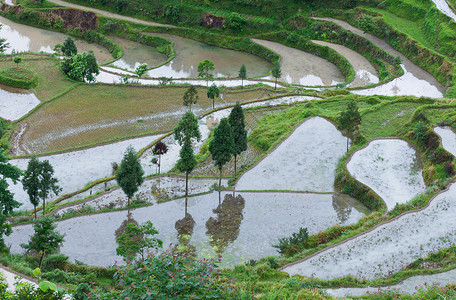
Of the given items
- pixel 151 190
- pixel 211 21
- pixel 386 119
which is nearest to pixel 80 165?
pixel 151 190

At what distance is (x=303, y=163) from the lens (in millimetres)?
29938

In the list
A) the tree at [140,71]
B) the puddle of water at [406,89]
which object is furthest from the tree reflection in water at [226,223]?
the tree at [140,71]

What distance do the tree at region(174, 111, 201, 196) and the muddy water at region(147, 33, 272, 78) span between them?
22.6 m

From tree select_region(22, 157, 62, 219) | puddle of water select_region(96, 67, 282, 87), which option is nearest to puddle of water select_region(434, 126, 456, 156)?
puddle of water select_region(96, 67, 282, 87)

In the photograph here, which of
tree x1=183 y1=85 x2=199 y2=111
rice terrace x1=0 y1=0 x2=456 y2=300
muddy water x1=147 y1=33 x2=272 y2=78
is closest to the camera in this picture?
rice terrace x1=0 y1=0 x2=456 y2=300

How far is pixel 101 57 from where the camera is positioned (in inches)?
2141

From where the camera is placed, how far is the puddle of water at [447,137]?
28.6 meters

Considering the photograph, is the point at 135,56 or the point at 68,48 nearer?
the point at 68,48

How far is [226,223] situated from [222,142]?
426 cm

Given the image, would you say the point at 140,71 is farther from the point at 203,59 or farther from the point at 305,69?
the point at 305,69

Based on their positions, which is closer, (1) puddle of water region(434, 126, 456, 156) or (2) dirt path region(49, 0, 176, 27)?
(1) puddle of water region(434, 126, 456, 156)

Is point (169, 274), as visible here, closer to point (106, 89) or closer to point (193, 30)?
point (106, 89)

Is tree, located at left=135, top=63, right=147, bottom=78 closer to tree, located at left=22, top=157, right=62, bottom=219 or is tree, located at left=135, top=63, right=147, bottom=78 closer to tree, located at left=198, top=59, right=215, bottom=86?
tree, located at left=198, top=59, right=215, bottom=86

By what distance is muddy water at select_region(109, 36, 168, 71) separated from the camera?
52.7m
